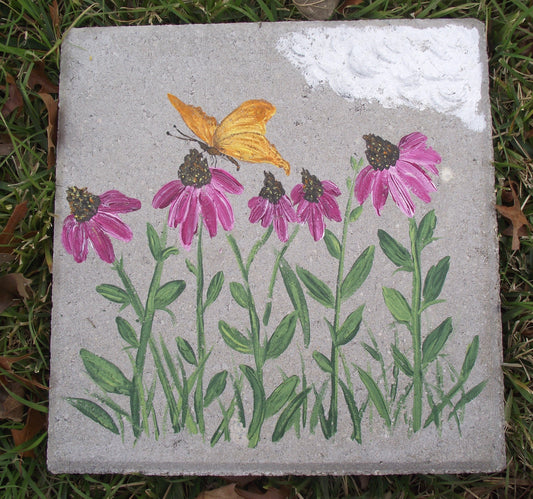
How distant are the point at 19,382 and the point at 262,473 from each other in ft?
2.09

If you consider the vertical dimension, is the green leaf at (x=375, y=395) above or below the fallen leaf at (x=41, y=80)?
below

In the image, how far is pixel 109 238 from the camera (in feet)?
3.96

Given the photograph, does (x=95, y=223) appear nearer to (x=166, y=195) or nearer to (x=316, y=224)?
(x=166, y=195)

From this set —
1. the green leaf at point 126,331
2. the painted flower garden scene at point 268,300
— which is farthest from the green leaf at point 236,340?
the green leaf at point 126,331

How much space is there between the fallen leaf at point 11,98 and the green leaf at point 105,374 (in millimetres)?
678

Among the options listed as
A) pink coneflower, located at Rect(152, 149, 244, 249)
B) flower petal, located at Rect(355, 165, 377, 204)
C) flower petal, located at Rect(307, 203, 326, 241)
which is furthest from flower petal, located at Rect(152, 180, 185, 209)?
flower petal, located at Rect(355, 165, 377, 204)

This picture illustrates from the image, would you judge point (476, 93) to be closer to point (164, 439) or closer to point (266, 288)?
point (266, 288)

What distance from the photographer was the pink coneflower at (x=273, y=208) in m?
1.20

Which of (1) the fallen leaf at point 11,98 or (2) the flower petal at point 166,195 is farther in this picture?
(1) the fallen leaf at point 11,98

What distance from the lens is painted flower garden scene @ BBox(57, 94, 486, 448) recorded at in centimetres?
117

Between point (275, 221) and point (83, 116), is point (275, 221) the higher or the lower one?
the lower one

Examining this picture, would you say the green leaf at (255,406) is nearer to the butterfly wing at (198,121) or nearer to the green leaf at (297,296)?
the green leaf at (297,296)

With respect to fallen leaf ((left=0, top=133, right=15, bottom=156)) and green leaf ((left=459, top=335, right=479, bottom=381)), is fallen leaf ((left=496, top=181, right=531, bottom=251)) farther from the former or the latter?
fallen leaf ((left=0, top=133, right=15, bottom=156))

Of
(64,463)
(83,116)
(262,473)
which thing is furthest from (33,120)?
(262,473)
